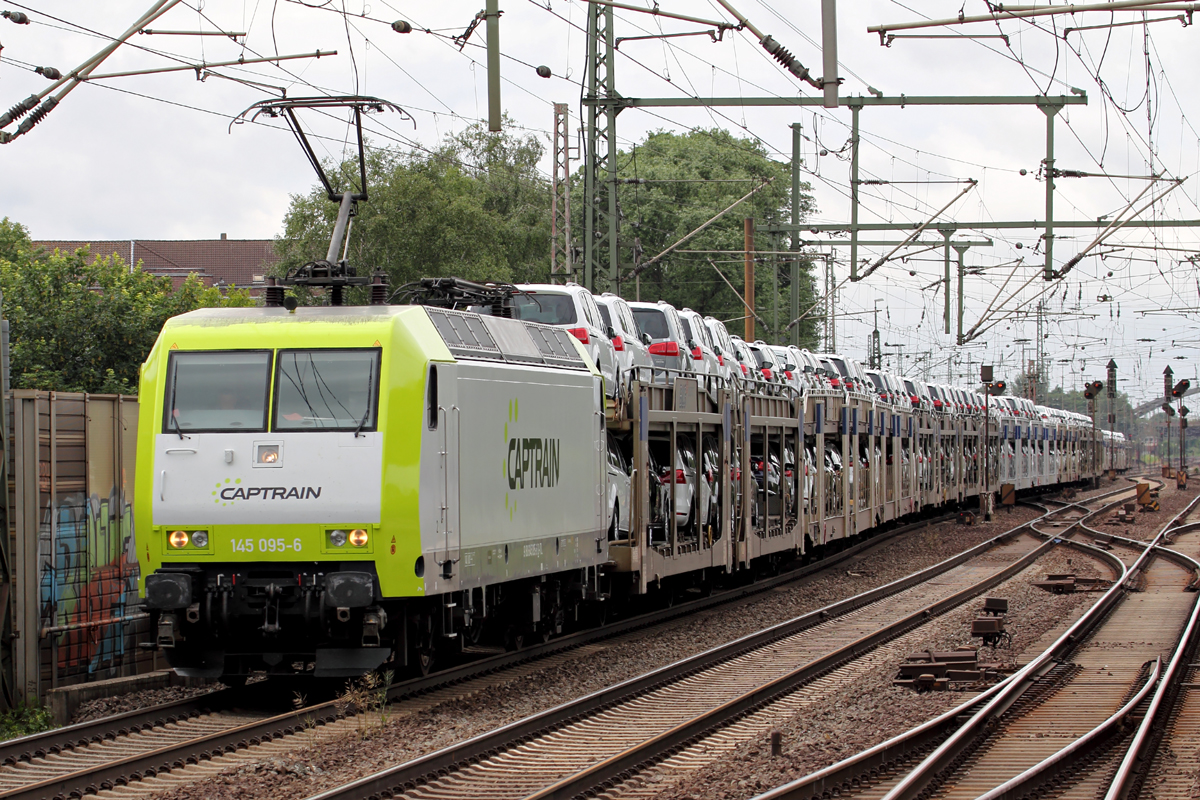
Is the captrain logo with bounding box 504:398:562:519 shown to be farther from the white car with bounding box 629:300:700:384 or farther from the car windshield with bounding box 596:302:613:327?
the white car with bounding box 629:300:700:384

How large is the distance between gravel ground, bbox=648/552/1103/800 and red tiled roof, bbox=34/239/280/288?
60909 mm

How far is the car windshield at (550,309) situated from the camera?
17984 mm

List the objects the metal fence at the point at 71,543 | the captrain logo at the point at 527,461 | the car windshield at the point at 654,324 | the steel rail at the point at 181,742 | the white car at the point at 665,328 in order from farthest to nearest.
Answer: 1. the car windshield at the point at 654,324
2. the white car at the point at 665,328
3. the captrain logo at the point at 527,461
4. the metal fence at the point at 71,543
5. the steel rail at the point at 181,742

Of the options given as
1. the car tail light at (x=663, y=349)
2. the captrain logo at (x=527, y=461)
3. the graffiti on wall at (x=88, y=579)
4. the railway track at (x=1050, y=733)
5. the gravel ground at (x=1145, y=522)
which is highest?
Result: the car tail light at (x=663, y=349)

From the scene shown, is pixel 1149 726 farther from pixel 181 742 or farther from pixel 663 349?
pixel 663 349

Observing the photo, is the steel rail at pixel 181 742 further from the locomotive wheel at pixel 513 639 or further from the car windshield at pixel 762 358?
the car windshield at pixel 762 358

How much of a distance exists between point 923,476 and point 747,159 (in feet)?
119

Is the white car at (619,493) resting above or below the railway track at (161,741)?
above

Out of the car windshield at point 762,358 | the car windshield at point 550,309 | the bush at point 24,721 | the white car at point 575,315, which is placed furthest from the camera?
the car windshield at point 762,358

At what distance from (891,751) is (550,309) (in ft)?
30.6

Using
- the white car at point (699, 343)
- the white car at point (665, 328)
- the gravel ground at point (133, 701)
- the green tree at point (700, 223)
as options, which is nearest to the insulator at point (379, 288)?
the gravel ground at point (133, 701)

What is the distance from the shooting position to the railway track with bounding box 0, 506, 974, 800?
348 inches

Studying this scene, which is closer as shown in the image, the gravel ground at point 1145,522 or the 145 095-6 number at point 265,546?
the 145 095-6 number at point 265,546

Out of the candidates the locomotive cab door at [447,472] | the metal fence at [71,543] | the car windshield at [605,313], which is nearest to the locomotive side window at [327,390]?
the locomotive cab door at [447,472]
